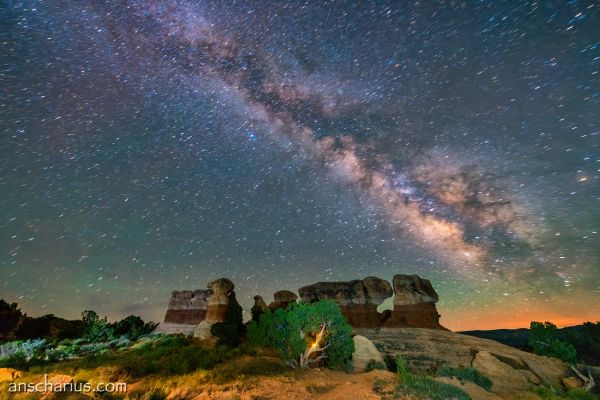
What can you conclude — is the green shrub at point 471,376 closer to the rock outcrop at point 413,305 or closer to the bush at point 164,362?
the rock outcrop at point 413,305

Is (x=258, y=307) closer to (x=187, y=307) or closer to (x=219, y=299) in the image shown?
(x=219, y=299)

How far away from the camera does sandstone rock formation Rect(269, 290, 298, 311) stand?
172 ft

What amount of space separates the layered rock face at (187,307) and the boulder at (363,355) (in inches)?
1337

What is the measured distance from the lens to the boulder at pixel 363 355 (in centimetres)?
2764

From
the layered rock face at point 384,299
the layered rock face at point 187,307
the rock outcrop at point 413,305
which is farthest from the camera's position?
the layered rock face at point 187,307

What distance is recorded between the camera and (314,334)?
2461cm

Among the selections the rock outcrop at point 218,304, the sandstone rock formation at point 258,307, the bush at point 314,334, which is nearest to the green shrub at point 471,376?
Result: the bush at point 314,334

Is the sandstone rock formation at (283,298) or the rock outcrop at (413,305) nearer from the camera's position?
the rock outcrop at (413,305)

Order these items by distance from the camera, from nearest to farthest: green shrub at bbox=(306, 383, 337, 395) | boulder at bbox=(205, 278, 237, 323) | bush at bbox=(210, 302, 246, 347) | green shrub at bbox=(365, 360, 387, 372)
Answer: green shrub at bbox=(306, 383, 337, 395) < green shrub at bbox=(365, 360, 387, 372) < bush at bbox=(210, 302, 246, 347) < boulder at bbox=(205, 278, 237, 323)

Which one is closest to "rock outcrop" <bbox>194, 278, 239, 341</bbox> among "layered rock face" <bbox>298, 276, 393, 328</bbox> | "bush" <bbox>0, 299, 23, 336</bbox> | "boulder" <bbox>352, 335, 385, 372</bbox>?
"layered rock face" <bbox>298, 276, 393, 328</bbox>

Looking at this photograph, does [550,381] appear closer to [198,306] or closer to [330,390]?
[330,390]

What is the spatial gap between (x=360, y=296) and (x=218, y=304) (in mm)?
22940

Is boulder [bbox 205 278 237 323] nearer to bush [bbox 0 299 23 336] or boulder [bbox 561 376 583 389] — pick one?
bush [bbox 0 299 23 336]

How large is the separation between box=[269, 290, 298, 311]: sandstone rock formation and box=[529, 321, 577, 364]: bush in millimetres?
34772
